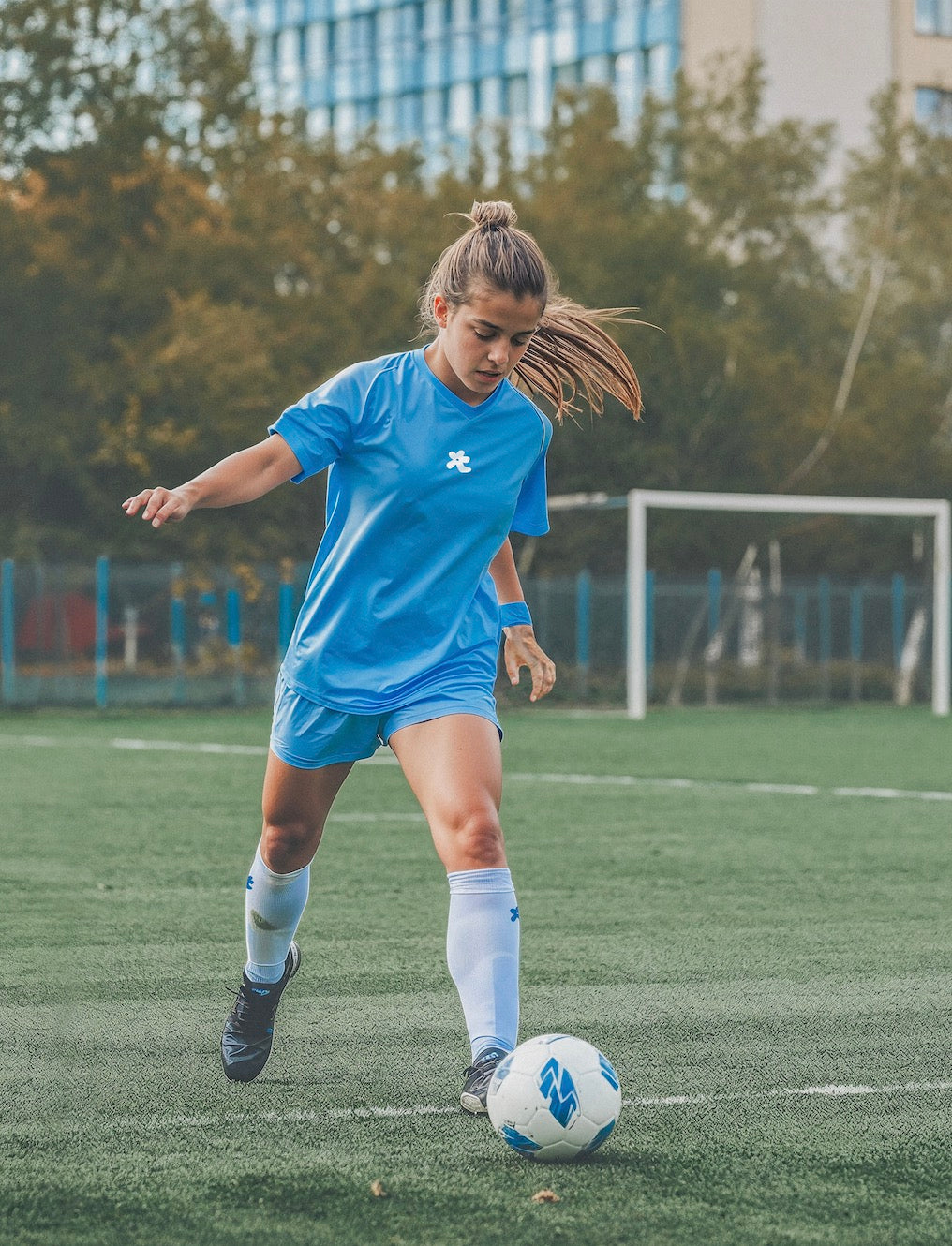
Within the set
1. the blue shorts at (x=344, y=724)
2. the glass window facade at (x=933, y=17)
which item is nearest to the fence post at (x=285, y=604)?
the blue shorts at (x=344, y=724)

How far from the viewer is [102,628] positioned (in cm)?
2469

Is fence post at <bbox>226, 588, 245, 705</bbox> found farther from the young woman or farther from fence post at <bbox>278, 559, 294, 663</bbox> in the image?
the young woman

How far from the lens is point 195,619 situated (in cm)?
2530

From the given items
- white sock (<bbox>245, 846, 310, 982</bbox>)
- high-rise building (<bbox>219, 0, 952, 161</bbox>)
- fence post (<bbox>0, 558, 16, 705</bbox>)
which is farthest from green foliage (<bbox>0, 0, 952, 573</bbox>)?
white sock (<bbox>245, 846, 310, 982</bbox>)

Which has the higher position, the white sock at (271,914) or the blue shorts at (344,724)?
the blue shorts at (344,724)

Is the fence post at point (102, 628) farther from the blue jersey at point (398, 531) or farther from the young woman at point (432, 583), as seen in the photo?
the blue jersey at point (398, 531)

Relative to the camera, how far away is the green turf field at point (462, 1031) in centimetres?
356

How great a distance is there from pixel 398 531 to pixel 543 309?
602mm

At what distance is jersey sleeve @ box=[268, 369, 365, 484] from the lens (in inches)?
168

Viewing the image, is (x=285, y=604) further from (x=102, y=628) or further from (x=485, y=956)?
(x=485, y=956)

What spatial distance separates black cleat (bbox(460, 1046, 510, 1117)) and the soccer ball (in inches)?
3.1

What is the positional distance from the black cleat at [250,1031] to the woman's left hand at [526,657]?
38.6 inches

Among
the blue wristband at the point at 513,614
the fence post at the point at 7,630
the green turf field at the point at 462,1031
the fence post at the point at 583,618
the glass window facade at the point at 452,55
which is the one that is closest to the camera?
the green turf field at the point at 462,1031

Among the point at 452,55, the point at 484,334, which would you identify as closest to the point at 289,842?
the point at 484,334
